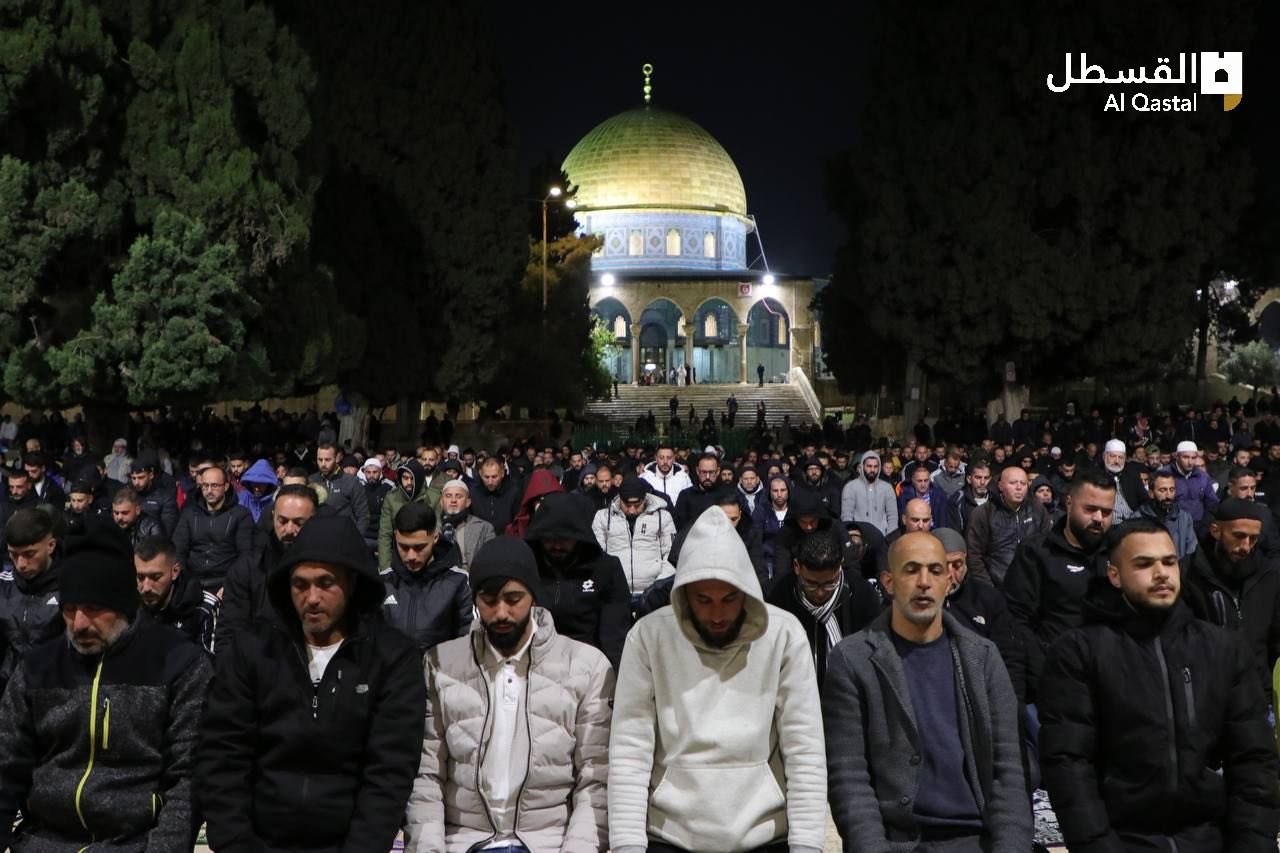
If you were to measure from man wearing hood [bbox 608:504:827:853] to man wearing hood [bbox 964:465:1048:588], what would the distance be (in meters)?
3.93

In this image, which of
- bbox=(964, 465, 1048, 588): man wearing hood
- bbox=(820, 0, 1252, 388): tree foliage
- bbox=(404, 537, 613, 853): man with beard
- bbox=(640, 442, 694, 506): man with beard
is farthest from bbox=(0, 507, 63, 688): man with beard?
bbox=(820, 0, 1252, 388): tree foliage

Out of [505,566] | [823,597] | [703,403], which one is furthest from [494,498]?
[703,403]

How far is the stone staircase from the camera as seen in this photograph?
4438cm

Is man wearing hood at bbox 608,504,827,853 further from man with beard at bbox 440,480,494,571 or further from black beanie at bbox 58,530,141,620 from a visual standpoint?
man with beard at bbox 440,480,494,571

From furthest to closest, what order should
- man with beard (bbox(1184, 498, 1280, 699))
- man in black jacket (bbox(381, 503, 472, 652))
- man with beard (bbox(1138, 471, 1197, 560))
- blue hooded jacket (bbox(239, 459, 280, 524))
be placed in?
blue hooded jacket (bbox(239, 459, 280, 524)) < man with beard (bbox(1138, 471, 1197, 560)) < man in black jacket (bbox(381, 503, 472, 652)) < man with beard (bbox(1184, 498, 1280, 699))

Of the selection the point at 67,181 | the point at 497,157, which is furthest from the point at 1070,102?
the point at 67,181

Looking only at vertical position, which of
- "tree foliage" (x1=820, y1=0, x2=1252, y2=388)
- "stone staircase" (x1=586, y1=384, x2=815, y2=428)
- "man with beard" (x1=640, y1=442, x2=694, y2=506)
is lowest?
"man with beard" (x1=640, y1=442, x2=694, y2=506)

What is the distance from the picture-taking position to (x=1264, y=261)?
33562 mm

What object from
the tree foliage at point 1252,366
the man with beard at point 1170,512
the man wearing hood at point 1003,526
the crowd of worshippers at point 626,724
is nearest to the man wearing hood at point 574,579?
the crowd of worshippers at point 626,724

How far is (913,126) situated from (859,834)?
2378 cm

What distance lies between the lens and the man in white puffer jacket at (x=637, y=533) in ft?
25.1

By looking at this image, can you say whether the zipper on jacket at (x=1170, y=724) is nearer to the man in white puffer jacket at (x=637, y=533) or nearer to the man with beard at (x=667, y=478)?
the man in white puffer jacket at (x=637, y=533)

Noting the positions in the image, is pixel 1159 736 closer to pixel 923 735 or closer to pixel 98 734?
pixel 923 735

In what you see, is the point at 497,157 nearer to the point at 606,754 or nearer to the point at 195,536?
the point at 195,536
